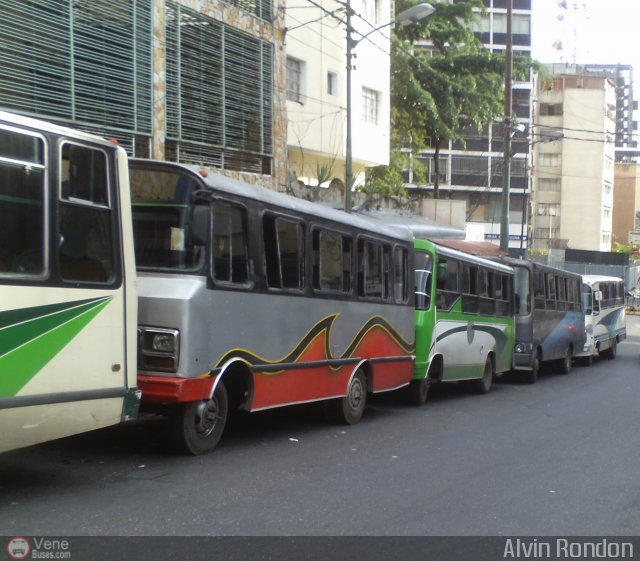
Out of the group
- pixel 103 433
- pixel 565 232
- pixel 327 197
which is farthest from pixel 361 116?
pixel 565 232

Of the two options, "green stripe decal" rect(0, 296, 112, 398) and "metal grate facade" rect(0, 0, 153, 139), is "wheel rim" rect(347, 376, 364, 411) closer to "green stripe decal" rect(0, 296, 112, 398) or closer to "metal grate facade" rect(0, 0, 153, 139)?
"green stripe decal" rect(0, 296, 112, 398)

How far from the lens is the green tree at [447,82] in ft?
129

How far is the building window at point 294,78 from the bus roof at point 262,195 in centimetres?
1264

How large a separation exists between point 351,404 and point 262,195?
3.56m

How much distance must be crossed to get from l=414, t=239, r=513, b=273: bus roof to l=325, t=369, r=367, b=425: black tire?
3058 millimetres

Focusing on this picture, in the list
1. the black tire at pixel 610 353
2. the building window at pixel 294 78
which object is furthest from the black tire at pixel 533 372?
the building window at pixel 294 78

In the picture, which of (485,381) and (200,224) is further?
(485,381)

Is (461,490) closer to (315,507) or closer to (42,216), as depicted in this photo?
(315,507)

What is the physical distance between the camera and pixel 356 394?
1171 centimetres

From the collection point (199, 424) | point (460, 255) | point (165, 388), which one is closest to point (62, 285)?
point (165, 388)

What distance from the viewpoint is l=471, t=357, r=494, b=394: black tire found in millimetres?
17203

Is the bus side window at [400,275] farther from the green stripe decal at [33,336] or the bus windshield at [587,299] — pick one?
the bus windshield at [587,299]

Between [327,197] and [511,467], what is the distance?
683 inches

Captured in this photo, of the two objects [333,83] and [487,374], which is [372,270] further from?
[333,83]
